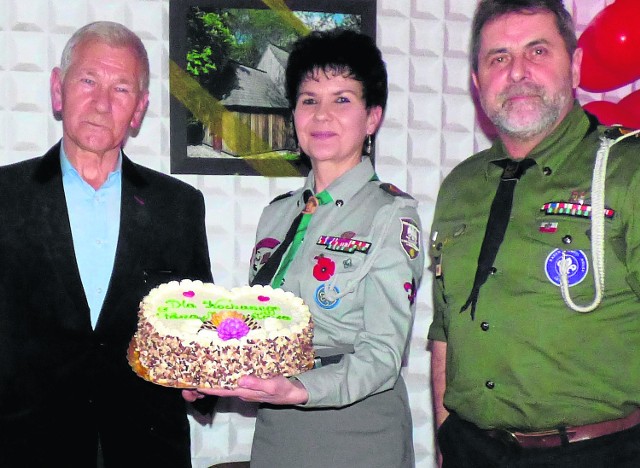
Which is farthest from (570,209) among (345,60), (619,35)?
(619,35)

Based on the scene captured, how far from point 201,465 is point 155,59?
1802 mm

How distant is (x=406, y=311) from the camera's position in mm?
2238

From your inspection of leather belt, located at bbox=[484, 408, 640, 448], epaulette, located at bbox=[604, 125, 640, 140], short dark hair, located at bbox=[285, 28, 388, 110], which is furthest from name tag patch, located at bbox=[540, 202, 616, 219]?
short dark hair, located at bbox=[285, 28, 388, 110]

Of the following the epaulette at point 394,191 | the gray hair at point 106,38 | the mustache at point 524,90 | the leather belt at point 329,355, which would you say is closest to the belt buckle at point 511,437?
the leather belt at point 329,355

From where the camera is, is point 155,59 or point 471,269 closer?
point 471,269

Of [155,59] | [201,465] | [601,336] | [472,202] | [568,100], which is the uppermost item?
[155,59]

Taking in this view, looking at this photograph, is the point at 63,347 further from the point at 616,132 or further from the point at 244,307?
the point at 616,132

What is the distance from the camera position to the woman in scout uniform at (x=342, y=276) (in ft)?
7.19

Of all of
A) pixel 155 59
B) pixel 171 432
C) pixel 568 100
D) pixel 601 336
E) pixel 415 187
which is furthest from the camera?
pixel 415 187

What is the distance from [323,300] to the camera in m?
2.33

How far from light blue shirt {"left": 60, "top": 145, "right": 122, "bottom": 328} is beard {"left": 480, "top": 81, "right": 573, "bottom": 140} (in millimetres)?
1261

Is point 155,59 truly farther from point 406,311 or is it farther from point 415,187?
point 406,311

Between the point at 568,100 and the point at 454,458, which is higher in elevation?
the point at 568,100

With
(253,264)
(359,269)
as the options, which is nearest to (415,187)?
(253,264)
